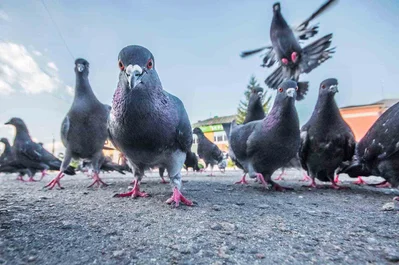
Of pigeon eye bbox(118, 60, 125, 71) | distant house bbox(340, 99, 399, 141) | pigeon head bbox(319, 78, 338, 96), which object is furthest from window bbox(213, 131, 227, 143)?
pigeon eye bbox(118, 60, 125, 71)

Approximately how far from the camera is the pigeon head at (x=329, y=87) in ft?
12.8

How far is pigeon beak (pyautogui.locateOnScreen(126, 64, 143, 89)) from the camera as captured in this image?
1.94 metres

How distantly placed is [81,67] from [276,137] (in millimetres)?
3591

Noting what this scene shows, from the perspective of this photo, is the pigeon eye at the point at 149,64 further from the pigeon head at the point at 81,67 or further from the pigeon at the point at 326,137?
the pigeon at the point at 326,137

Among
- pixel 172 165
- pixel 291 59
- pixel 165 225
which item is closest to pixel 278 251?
pixel 165 225

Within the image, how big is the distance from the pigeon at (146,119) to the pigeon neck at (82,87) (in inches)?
87.4

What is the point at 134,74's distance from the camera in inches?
78.3

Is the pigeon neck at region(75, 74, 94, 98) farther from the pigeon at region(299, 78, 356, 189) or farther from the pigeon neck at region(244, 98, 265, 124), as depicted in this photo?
the pigeon at region(299, 78, 356, 189)

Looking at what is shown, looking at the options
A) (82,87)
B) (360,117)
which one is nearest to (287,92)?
(82,87)

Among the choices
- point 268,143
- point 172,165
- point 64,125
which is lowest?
point 172,165

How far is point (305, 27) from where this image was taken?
763 cm

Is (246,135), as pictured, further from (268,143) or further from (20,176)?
(20,176)

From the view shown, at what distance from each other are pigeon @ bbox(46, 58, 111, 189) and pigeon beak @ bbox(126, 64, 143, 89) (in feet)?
8.40

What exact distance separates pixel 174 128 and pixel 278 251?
5.12 feet
